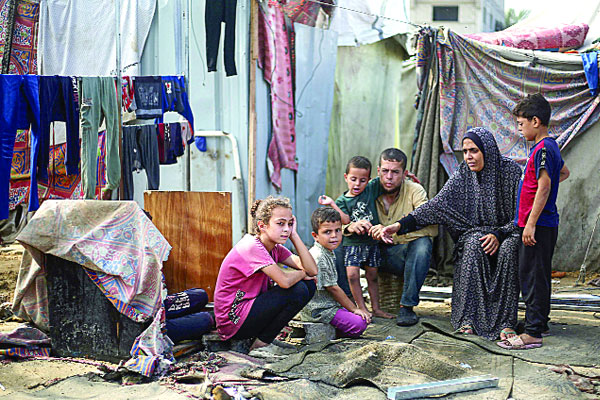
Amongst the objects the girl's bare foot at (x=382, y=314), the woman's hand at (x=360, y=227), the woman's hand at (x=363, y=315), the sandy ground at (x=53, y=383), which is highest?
the woman's hand at (x=360, y=227)

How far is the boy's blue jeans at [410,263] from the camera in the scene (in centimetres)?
488

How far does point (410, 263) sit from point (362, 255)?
369 mm

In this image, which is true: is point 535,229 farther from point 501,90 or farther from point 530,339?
point 501,90

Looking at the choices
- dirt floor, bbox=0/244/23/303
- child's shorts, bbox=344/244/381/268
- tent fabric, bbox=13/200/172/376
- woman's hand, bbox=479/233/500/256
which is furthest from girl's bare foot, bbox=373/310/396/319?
dirt floor, bbox=0/244/23/303

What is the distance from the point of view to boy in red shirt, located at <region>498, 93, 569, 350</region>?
421 centimetres

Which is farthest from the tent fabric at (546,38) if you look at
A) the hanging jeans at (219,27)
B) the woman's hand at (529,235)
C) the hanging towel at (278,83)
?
the woman's hand at (529,235)

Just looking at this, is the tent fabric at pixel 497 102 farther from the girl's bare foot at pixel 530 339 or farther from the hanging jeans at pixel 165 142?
the hanging jeans at pixel 165 142

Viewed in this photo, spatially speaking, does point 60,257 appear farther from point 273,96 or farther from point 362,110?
point 362,110

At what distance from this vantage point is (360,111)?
8.05 metres

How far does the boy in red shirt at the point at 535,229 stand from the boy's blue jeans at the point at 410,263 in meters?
0.78

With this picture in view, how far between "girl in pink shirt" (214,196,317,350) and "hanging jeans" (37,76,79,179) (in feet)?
5.40

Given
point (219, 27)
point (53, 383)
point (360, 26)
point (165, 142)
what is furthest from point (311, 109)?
point (53, 383)

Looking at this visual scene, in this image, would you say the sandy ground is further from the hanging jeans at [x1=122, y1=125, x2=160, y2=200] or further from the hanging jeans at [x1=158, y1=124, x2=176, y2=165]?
the hanging jeans at [x1=158, y1=124, x2=176, y2=165]

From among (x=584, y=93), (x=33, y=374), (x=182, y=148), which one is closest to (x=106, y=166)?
(x=182, y=148)
